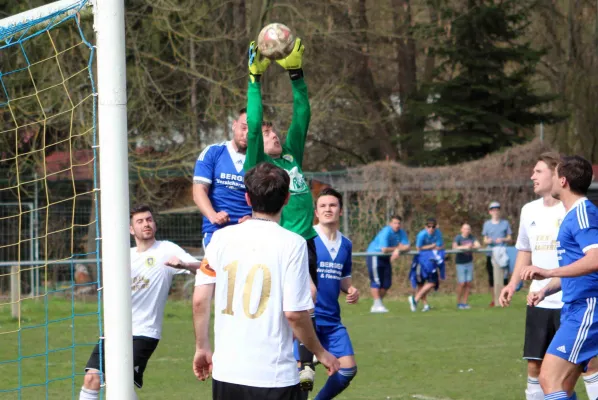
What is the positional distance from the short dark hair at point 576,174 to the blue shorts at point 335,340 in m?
2.12

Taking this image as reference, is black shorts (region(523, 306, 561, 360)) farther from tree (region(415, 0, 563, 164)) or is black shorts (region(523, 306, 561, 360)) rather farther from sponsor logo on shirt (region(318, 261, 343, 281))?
tree (region(415, 0, 563, 164))

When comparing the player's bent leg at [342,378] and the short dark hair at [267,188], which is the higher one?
the short dark hair at [267,188]

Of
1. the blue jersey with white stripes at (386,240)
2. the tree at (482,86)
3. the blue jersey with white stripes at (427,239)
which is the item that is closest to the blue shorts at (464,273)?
Result: the blue jersey with white stripes at (427,239)

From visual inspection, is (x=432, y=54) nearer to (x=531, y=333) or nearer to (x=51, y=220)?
(x=51, y=220)

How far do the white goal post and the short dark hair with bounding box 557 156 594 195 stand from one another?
2891mm

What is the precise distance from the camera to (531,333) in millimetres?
7234

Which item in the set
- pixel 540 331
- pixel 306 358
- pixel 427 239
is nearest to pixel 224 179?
pixel 306 358

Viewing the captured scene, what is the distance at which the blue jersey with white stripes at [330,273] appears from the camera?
23.9ft

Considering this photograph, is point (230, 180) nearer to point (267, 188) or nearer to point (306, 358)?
point (306, 358)

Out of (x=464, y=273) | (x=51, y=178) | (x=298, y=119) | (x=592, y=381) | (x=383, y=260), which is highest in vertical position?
(x=51, y=178)

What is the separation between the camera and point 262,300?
14.4 ft

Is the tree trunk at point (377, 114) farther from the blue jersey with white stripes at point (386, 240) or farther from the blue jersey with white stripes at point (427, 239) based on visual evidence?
the blue jersey with white stripes at point (386, 240)

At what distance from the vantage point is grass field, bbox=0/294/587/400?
882cm

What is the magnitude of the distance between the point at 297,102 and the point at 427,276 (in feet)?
39.6
